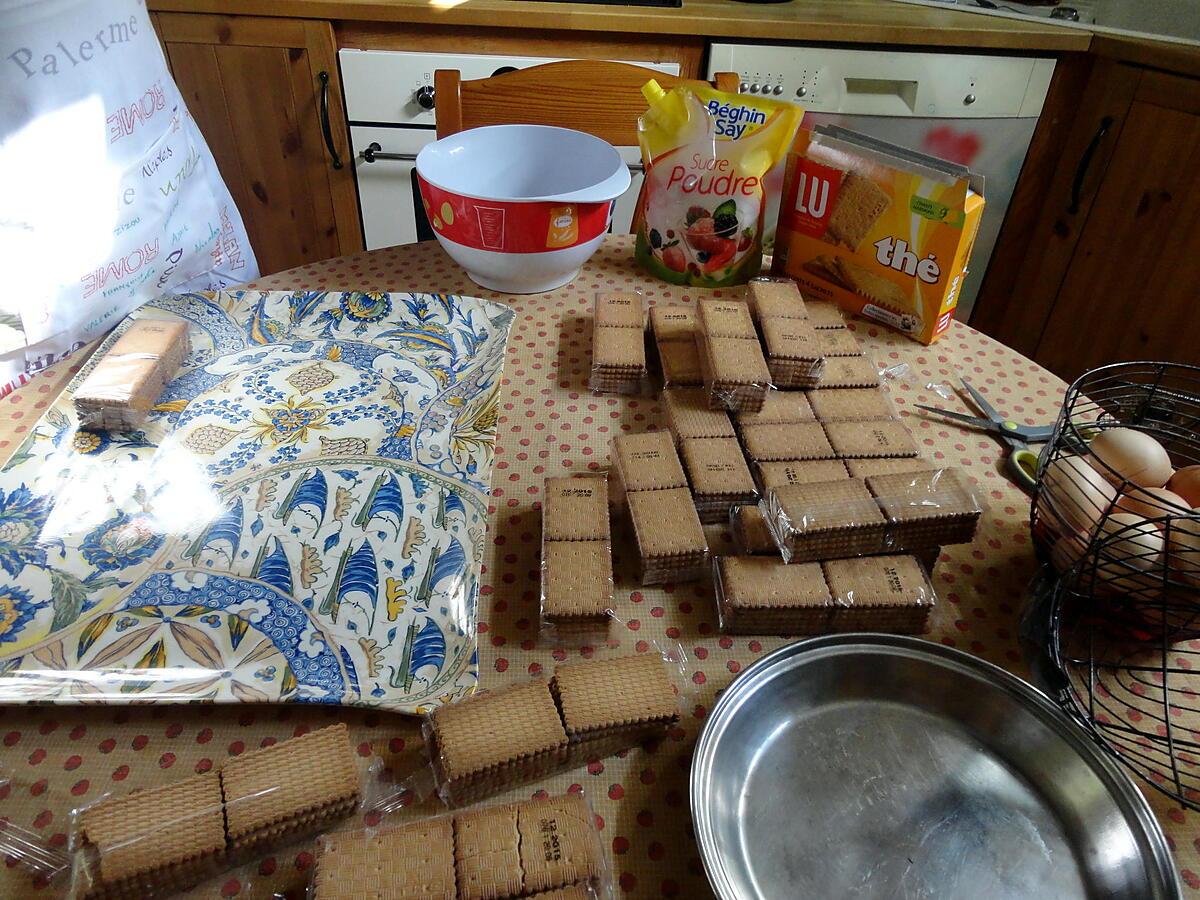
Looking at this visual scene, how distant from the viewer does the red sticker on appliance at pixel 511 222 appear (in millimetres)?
925

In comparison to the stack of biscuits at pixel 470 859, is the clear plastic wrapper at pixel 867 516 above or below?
above

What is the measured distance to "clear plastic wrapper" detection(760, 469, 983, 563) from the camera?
637 millimetres

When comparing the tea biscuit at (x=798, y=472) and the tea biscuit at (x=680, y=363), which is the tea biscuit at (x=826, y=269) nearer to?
the tea biscuit at (x=680, y=363)

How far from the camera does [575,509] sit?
0.68m

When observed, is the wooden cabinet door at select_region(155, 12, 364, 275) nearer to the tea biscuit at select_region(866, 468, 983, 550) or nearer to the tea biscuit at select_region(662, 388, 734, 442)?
the tea biscuit at select_region(662, 388, 734, 442)

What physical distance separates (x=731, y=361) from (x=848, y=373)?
15 centimetres

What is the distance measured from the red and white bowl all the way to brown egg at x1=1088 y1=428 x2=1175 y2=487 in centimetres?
58

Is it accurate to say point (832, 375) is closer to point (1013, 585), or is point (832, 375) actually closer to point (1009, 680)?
point (1013, 585)

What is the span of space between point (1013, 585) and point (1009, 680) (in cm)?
14

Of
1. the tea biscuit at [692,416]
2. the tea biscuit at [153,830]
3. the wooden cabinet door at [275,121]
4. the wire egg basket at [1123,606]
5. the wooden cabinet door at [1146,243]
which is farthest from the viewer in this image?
the wooden cabinet door at [275,121]

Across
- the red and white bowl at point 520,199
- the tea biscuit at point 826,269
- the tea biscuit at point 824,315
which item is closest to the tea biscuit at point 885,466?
the tea biscuit at point 824,315

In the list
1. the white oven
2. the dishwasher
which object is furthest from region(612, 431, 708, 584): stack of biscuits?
the dishwasher

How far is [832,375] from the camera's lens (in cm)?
87

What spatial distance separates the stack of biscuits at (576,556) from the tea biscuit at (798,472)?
147mm
